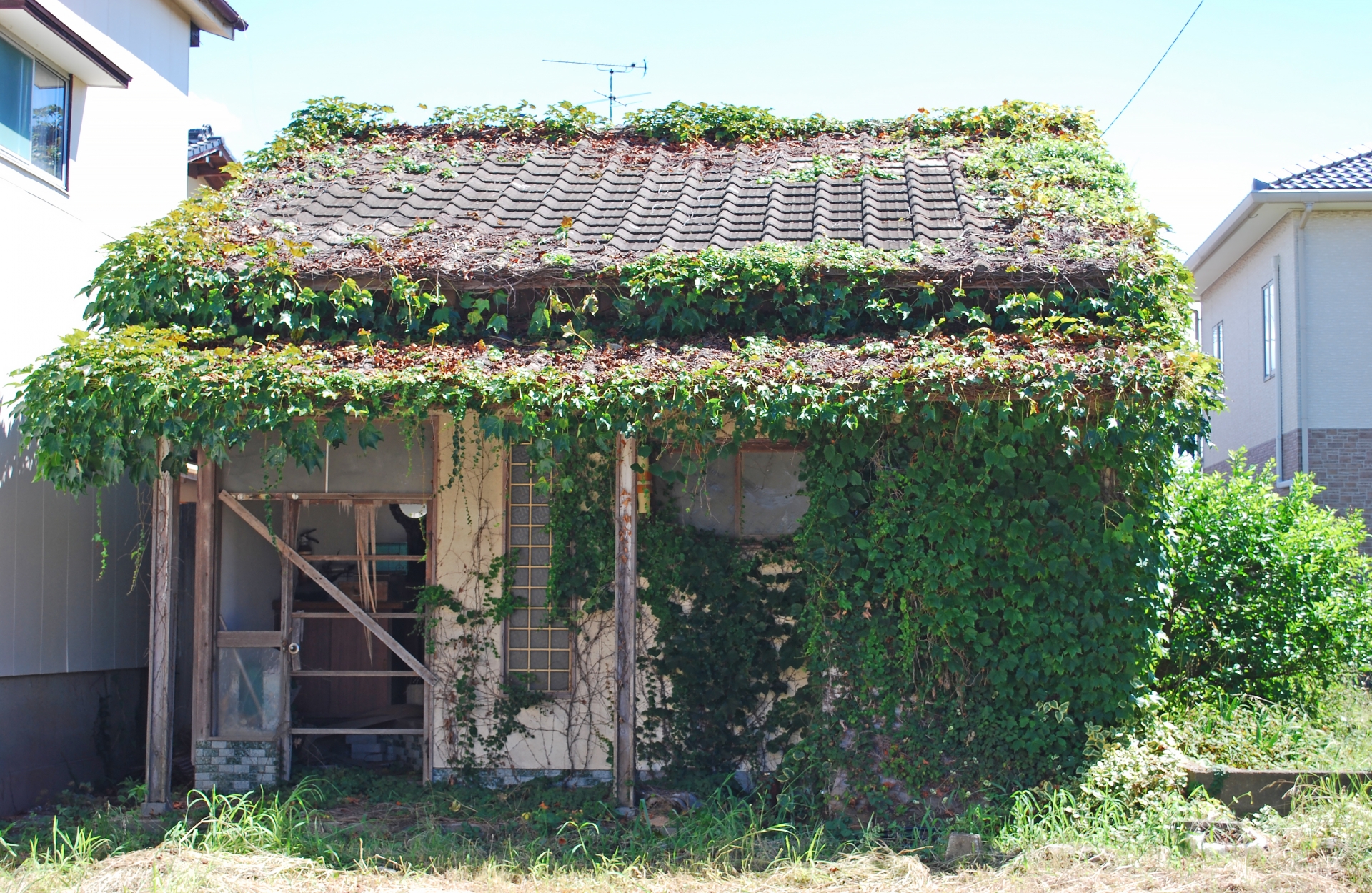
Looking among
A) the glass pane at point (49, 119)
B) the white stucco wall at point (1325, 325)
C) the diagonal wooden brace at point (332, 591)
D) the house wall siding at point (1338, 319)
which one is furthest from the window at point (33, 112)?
the house wall siding at point (1338, 319)

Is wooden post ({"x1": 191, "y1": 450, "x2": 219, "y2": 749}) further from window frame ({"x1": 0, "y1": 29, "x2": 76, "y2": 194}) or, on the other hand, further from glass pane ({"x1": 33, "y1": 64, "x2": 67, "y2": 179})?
glass pane ({"x1": 33, "y1": 64, "x2": 67, "y2": 179})

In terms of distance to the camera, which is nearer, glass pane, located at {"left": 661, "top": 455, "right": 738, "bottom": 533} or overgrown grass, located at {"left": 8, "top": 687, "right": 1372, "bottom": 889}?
overgrown grass, located at {"left": 8, "top": 687, "right": 1372, "bottom": 889}

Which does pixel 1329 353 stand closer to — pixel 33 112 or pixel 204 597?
pixel 204 597

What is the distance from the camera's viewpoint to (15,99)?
874 centimetres

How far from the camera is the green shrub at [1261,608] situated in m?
8.62

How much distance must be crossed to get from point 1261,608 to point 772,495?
4.10 meters

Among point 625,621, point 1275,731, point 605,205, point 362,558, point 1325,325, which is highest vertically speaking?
point 605,205

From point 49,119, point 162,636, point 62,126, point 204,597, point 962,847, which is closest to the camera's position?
point 962,847

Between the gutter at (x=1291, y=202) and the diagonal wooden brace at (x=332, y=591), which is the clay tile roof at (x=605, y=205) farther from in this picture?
the gutter at (x=1291, y=202)

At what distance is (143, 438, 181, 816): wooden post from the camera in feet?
25.0

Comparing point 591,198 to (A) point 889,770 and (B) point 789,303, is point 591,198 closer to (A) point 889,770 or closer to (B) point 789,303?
(B) point 789,303

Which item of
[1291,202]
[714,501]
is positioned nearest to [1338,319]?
[1291,202]

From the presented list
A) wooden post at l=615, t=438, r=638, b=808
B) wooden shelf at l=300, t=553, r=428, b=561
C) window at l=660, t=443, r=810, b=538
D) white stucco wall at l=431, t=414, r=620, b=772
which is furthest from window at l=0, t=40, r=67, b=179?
window at l=660, t=443, r=810, b=538

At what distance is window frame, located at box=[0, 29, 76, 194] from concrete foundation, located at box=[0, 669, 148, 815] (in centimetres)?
414
